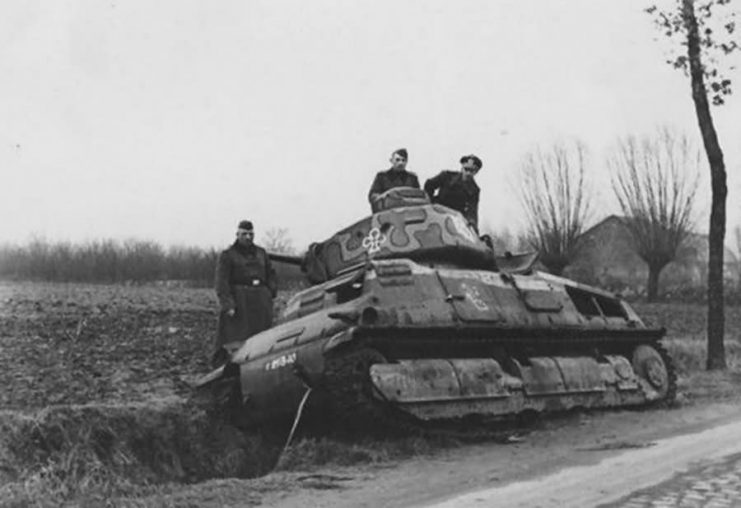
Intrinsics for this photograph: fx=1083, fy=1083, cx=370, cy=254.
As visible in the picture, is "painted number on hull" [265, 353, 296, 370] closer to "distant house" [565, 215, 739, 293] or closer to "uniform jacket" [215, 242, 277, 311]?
"uniform jacket" [215, 242, 277, 311]

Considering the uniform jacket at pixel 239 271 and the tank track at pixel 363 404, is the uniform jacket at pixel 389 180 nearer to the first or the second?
the uniform jacket at pixel 239 271

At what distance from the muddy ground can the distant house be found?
31.9 metres

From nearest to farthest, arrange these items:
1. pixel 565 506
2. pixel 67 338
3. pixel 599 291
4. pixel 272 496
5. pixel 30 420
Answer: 1. pixel 565 506
2. pixel 272 496
3. pixel 30 420
4. pixel 599 291
5. pixel 67 338

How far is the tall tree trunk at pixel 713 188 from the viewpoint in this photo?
1741 cm

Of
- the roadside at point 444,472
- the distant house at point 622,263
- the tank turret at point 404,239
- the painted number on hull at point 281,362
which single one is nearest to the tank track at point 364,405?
the roadside at point 444,472

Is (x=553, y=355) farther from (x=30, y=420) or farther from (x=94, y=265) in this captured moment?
(x=94, y=265)

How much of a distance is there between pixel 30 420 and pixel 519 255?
20.2 feet

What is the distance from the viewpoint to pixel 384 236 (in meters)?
11.8

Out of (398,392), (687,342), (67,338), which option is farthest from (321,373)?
(687,342)

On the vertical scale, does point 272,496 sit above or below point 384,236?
below

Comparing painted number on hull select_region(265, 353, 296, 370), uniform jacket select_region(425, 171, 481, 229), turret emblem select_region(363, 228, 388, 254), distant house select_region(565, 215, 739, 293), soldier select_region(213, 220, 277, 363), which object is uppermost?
distant house select_region(565, 215, 739, 293)

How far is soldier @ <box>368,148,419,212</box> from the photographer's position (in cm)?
1273

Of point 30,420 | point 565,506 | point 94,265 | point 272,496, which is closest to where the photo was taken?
point 565,506

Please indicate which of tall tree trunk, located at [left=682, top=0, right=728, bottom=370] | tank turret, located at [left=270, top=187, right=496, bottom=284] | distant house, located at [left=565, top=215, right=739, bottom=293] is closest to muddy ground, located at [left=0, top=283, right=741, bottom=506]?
tall tree trunk, located at [left=682, top=0, right=728, bottom=370]
